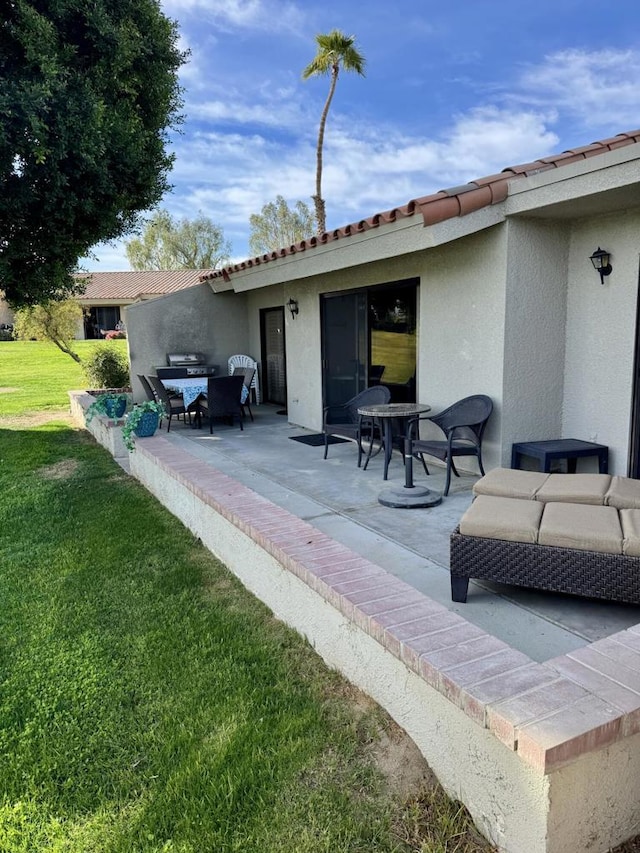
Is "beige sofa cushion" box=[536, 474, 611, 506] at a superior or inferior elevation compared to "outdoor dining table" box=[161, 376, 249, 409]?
inferior

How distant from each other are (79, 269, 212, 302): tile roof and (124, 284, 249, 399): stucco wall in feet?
79.3

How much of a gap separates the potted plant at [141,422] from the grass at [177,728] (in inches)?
106

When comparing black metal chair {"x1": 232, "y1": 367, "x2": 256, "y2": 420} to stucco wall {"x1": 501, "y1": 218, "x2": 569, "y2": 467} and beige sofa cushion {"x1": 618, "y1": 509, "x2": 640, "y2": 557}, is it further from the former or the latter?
beige sofa cushion {"x1": 618, "y1": 509, "x2": 640, "y2": 557}

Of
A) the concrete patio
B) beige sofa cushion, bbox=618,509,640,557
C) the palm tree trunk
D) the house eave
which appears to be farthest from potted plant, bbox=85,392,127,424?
the palm tree trunk

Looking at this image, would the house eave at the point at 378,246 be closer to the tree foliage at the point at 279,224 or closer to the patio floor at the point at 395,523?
the patio floor at the point at 395,523

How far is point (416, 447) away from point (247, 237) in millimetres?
37517

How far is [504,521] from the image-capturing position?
3.29 meters

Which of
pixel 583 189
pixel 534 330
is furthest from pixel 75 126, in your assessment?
pixel 534 330

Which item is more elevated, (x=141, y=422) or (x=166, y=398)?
(x=166, y=398)

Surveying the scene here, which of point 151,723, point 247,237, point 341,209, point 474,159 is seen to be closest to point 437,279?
point 151,723

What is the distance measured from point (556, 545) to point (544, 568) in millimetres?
147

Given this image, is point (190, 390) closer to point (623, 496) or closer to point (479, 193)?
point (479, 193)

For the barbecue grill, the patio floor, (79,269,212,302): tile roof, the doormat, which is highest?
(79,269,212,302): tile roof

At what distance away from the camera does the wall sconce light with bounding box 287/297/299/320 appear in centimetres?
989
